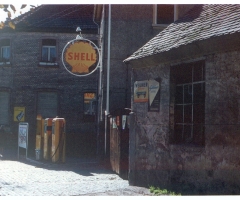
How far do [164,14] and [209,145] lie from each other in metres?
10.2

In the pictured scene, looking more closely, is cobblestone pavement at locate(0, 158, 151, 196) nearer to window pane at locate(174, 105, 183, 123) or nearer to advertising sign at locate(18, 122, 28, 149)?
window pane at locate(174, 105, 183, 123)

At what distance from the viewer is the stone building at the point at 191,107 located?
342 inches

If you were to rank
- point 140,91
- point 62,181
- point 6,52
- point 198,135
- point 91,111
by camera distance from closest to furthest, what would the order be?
point 198,135 → point 140,91 → point 62,181 → point 91,111 → point 6,52

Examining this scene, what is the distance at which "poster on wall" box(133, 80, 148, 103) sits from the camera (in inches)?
458

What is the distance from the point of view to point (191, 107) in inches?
393

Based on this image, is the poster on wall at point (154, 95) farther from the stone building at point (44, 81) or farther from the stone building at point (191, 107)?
the stone building at point (44, 81)

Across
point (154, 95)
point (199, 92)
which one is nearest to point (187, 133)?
point (199, 92)

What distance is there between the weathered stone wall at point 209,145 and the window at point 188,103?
0.17 metres

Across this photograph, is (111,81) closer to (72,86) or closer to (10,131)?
(72,86)

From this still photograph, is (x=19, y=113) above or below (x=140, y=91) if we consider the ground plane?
below

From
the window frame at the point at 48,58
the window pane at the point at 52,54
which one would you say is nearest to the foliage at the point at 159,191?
the window frame at the point at 48,58

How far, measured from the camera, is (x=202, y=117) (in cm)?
959

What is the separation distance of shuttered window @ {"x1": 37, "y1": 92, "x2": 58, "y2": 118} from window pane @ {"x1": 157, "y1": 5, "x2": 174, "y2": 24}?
988 centimetres

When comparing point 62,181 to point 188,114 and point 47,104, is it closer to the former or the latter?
point 188,114
